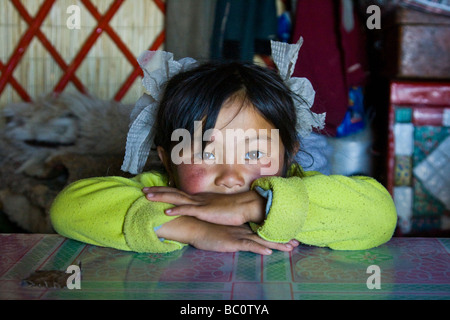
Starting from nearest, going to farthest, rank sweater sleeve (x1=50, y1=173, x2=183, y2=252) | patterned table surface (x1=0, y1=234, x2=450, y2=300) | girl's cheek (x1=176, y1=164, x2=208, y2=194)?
patterned table surface (x1=0, y1=234, x2=450, y2=300) < sweater sleeve (x1=50, y1=173, x2=183, y2=252) < girl's cheek (x1=176, y1=164, x2=208, y2=194)

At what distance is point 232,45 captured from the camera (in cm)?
142

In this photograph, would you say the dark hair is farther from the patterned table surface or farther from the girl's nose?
the patterned table surface

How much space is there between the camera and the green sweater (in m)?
0.53

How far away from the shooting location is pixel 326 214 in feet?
1.86

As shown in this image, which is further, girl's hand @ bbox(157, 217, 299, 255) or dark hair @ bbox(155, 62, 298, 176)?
dark hair @ bbox(155, 62, 298, 176)

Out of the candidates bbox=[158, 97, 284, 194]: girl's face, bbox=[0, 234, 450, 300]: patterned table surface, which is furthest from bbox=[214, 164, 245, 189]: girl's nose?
bbox=[0, 234, 450, 300]: patterned table surface

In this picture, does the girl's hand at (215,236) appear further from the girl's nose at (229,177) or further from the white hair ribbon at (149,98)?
the white hair ribbon at (149,98)

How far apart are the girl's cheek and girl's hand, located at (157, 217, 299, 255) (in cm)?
8

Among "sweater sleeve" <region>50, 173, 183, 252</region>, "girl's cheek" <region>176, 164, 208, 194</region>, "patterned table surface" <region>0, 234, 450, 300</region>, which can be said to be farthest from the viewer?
"girl's cheek" <region>176, 164, 208, 194</region>

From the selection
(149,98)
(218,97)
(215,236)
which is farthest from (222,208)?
(149,98)

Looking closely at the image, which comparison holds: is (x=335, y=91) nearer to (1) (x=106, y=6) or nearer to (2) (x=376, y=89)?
(2) (x=376, y=89)

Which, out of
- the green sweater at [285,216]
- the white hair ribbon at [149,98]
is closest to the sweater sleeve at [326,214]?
the green sweater at [285,216]

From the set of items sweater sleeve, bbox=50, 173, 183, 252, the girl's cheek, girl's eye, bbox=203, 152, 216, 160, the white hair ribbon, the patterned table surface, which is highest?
the white hair ribbon
